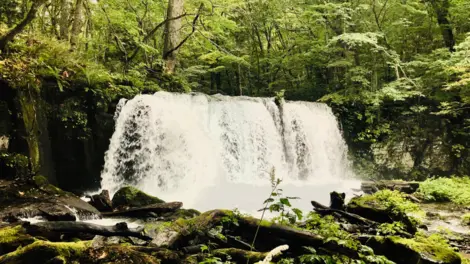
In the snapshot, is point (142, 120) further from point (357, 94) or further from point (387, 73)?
point (387, 73)

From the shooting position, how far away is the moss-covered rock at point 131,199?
305 inches

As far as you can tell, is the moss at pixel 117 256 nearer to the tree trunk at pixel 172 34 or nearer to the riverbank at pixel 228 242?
the riverbank at pixel 228 242

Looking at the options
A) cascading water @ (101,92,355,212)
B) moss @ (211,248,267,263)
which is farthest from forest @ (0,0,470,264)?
cascading water @ (101,92,355,212)

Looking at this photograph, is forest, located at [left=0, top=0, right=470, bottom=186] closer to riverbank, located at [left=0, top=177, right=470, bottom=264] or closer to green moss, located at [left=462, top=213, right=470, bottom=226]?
riverbank, located at [left=0, top=177, right=470, bottom=264]

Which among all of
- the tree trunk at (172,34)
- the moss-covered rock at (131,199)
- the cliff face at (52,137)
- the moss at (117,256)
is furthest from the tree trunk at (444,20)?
the moss at (117,256)

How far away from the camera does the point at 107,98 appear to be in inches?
422

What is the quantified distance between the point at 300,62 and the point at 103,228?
15669 mm

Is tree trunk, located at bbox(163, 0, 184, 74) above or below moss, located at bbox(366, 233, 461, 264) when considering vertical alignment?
above

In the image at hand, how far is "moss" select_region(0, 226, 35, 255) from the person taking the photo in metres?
3.40

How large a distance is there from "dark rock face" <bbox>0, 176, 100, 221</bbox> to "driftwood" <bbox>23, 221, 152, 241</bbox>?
239 cm

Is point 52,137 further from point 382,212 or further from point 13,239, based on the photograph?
point 382,212

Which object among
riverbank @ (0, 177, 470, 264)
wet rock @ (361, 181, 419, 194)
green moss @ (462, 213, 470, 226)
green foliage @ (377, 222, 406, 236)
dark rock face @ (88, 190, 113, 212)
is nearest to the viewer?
riverbank @ (0, 177, 470, 264)

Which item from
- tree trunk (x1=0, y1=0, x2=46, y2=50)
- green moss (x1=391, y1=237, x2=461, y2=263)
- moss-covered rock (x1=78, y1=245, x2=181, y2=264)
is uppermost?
tree trunk (x1=0, y1=0, x2=46, y2=50)

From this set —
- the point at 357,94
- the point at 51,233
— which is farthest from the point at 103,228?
the point at 357,94
